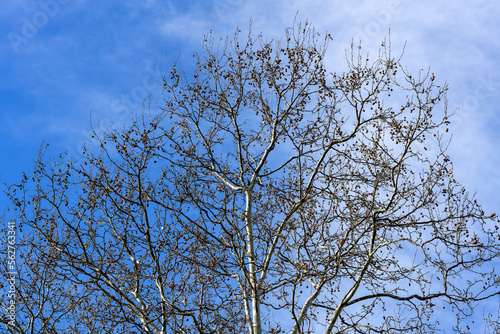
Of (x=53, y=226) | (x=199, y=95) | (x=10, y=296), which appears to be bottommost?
(x=10, y=296)

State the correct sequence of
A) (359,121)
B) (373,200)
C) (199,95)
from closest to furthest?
(373,200)
(359,121)
(199,95)

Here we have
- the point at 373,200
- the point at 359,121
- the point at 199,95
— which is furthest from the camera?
the point at 199,95

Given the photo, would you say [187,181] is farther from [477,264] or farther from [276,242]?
[477,264]

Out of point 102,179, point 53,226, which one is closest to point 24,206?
point 53,226

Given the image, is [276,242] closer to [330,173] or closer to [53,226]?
[330,173]

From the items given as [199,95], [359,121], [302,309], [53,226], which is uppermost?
[199,95]

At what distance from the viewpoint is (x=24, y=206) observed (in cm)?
1105

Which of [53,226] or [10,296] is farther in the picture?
[10,296]

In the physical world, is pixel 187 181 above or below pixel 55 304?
above

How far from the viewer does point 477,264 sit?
31.3ft

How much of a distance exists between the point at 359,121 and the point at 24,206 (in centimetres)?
737

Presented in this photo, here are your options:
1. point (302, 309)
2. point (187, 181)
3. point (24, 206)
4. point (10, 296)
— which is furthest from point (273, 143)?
point (10, 296)

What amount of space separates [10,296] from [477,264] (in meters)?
9.98

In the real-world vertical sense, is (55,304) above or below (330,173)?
below
